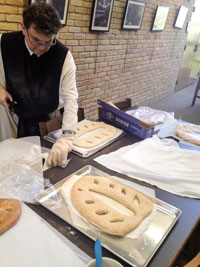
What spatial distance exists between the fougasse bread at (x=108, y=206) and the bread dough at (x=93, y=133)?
1.11ft

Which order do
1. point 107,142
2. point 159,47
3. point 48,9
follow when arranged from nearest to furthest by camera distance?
1. point 48,9
2. point 107,142
3. point 159,47

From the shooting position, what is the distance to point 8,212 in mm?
796

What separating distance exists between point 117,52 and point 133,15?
0.58m

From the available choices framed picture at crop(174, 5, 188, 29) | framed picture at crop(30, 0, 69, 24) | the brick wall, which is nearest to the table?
the brick wall

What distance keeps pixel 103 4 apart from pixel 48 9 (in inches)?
71.9

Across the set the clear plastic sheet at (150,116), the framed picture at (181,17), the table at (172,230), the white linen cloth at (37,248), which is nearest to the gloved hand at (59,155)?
the table at (172,230)

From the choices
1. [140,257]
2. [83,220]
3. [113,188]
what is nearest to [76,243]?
[83,220]

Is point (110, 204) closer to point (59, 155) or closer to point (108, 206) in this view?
point (108, 206)

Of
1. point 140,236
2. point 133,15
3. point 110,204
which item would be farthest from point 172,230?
point 133,15

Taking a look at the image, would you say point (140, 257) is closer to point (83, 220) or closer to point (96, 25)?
point (83, 220)

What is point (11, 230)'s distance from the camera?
75cm

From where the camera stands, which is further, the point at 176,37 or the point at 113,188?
the point at 176,37

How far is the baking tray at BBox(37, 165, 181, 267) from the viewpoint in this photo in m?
0.70

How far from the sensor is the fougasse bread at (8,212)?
75cm
